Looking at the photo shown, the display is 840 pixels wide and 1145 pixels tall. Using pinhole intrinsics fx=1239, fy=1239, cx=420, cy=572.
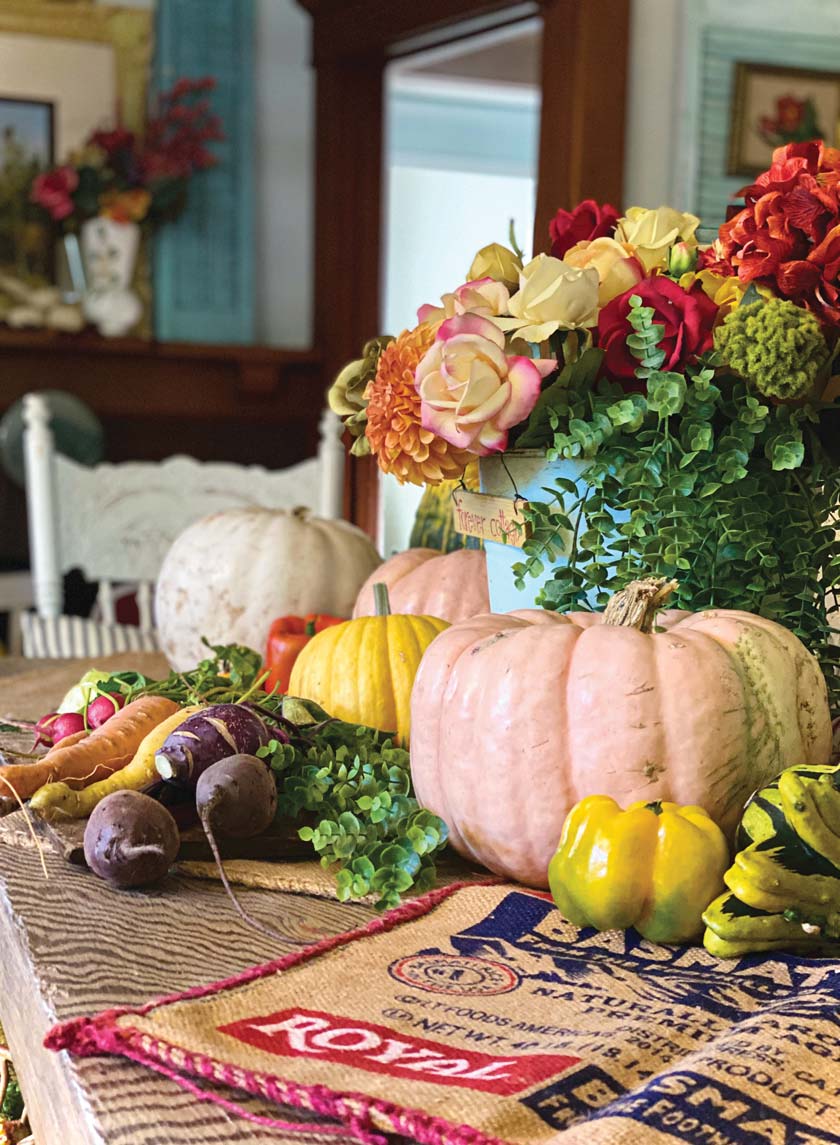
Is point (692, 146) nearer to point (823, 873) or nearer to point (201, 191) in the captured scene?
point (201, 191)

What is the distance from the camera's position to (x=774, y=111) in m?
3.13

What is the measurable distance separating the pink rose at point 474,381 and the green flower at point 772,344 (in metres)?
0.11

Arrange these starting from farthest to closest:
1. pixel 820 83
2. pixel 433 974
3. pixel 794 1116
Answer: pixel 820 83 → pixel 433 974 → pixel 794 1116

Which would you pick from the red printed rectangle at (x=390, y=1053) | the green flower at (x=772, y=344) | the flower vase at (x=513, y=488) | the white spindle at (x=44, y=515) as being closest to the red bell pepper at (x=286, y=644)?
the flower vase at (x=513, y=488)

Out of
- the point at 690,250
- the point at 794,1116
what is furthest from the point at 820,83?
the point at 794,1116

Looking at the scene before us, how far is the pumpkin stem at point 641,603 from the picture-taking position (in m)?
0.72

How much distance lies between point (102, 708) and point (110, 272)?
3.05 m

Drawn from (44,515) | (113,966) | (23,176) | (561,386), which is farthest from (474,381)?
(23,176)

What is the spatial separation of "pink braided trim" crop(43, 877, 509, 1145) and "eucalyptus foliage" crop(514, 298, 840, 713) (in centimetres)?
39

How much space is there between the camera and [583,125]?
112 inches

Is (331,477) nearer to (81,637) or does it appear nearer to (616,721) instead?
(81,637)

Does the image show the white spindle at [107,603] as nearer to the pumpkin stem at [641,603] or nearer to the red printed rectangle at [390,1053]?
the pumpkin stem at [641,603]

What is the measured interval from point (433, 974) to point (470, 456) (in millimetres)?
405

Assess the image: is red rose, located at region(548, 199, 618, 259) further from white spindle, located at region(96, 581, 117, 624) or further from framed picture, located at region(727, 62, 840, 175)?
framed picture, located at region(727, 62, 840, 175)
